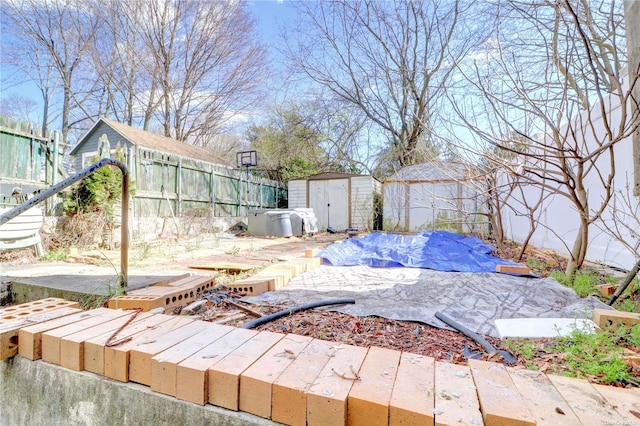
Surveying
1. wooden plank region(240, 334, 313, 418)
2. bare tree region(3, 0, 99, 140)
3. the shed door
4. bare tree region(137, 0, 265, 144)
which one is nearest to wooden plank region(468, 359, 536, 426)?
wooden plank region(240, 334, 313, 418)

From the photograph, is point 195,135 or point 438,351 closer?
point 438,351

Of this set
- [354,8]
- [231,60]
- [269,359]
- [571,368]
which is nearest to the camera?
[269,359]

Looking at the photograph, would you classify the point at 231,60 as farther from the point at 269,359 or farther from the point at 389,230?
the point at 269,359

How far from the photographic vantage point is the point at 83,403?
115 centimetres

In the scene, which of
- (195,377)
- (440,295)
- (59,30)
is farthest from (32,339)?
(59,30)

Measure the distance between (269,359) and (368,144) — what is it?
1510 centimetres

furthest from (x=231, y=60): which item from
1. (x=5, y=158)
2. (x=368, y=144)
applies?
(x=5, y=158)

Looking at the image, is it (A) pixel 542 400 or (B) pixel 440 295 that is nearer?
(A) pixel 542 400

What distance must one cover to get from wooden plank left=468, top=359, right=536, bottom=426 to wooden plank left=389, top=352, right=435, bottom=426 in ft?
0.42

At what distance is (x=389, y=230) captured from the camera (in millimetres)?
10656

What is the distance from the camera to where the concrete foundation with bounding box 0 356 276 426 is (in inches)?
38.0

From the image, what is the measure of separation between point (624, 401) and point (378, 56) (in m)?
14.4

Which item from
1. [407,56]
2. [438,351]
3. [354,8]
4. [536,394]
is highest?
[354,8]

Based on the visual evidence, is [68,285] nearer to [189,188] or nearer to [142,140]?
[189,188]
